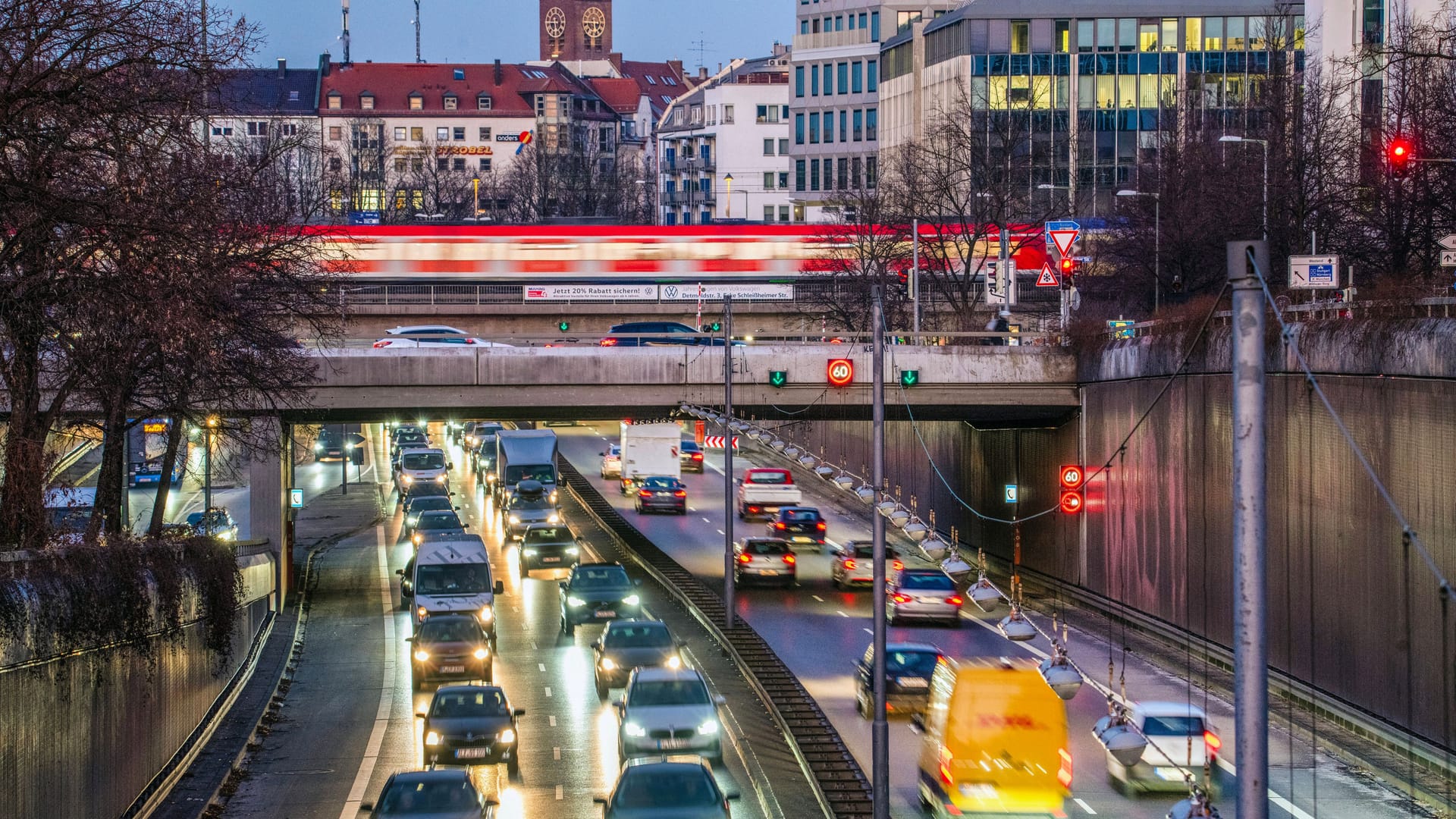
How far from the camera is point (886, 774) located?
65.9 ft

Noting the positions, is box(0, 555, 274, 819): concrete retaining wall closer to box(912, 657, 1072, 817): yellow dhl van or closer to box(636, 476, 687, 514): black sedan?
box(912, 657, 1072, 817): yellow dhl van

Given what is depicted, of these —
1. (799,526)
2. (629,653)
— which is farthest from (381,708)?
(799,526)

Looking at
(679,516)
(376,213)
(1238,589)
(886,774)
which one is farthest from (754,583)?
(376,213)

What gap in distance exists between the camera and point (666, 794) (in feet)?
65.0

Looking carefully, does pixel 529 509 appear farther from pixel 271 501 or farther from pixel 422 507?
pixel 271 501

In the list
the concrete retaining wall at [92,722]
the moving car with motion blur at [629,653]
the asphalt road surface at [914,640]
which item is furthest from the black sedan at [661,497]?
the concrete retaining wall at [92,722]

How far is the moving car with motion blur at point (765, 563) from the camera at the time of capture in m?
45.8

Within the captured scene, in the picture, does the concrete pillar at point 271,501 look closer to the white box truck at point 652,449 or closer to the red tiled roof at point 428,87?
the white box truck at point 652,449

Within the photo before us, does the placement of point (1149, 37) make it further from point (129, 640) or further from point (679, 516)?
point (129, 640)

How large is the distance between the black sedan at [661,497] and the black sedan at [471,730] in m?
35.5

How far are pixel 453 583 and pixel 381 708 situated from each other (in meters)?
6.00

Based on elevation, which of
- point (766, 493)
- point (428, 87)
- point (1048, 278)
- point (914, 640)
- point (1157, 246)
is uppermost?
point (428, 87)

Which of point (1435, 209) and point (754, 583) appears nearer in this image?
point (1435, 209)

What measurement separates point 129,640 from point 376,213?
3066 inches
